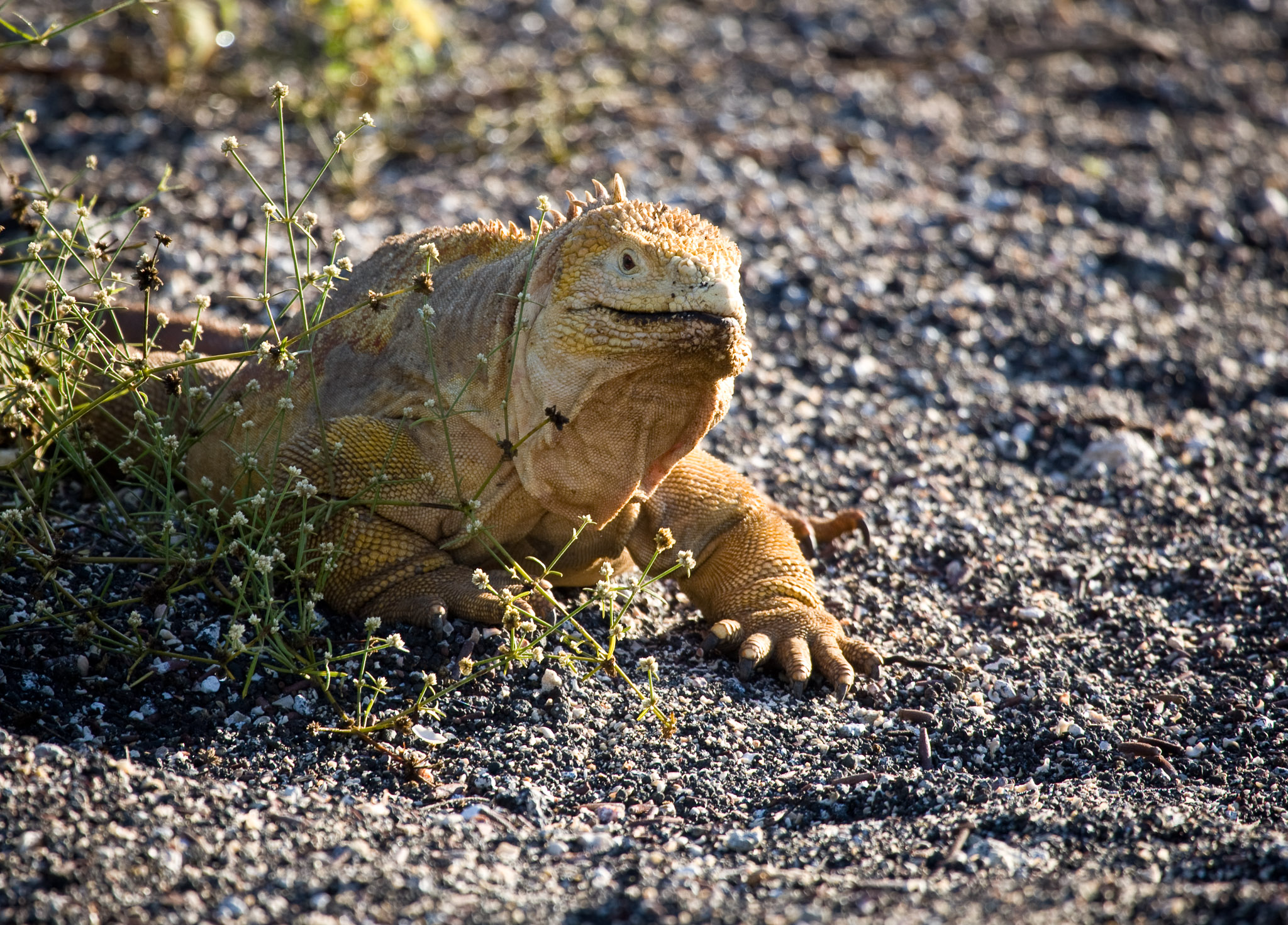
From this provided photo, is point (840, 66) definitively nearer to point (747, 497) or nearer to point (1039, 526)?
point (1039, 526)

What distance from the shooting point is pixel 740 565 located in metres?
4.61

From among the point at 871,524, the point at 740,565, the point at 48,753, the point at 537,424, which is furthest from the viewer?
the point at 871,524

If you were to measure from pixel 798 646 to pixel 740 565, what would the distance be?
17.0 inches

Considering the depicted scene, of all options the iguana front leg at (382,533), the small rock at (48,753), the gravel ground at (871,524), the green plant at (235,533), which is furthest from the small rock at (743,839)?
the small rock at (48,753)

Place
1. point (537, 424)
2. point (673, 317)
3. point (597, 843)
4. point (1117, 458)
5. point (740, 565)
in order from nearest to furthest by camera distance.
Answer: point (597, 843) < point (673, 317) < point (537, 424) < point (740, 565) < point (1117, 458)

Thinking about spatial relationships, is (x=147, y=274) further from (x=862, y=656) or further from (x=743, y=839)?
(x=862, y=656)

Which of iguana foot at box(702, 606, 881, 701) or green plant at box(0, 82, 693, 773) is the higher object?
green plant at box(0, 82, 693, 773)

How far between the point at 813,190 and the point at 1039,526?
127 inches

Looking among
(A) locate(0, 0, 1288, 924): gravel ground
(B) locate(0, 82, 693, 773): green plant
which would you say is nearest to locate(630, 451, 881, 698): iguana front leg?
(A) locate(0, 0, 1288, 924): gravel ground

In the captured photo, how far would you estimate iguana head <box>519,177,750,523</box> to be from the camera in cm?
350

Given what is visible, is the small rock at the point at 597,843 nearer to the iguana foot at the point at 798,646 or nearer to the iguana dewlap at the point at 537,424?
the iguana dewlap at the point at 537,424

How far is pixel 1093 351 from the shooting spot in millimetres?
6859

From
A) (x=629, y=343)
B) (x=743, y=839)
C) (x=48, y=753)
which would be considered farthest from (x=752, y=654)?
(x=48, y=753)

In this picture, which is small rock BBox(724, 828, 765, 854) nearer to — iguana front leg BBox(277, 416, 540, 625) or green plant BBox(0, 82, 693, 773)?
green plant BBox(0, 82, 693, 773)
